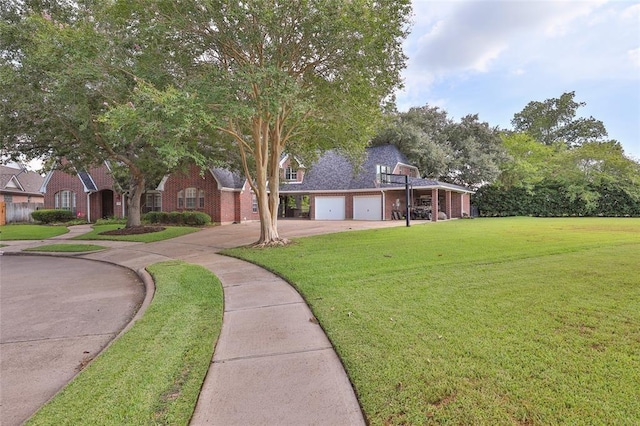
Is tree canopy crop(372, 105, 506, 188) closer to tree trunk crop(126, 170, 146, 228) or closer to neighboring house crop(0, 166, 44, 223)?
tree trunk crop(126, 170, 146, 228)

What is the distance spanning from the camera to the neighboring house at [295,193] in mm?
24312

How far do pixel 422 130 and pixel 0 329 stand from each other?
108 feet

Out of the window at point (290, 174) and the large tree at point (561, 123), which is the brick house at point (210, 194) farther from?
the large tree at point (561, 123)

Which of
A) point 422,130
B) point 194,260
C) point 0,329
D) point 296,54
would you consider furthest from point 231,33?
point 422,130

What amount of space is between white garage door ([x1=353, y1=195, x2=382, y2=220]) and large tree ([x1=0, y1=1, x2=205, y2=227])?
59.9 feet

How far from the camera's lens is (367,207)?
2817 centimetres

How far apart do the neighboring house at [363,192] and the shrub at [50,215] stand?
56.1 feet

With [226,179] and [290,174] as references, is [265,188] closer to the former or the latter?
[226,179]

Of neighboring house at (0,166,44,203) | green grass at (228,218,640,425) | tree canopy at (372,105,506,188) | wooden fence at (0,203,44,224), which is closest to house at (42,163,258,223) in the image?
wooden fence at (0,203,44,224)

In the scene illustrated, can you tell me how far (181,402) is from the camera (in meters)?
2.56

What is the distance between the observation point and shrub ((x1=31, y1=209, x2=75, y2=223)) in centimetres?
2500

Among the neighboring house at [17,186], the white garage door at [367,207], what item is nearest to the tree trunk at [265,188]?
the white garage door at [367,207]

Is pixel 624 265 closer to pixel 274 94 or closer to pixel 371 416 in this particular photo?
pixel 371 416

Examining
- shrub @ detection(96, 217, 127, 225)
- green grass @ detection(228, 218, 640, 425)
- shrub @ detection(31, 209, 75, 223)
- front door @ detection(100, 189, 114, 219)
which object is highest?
front door @ detection(100, 189, 114, 219)
